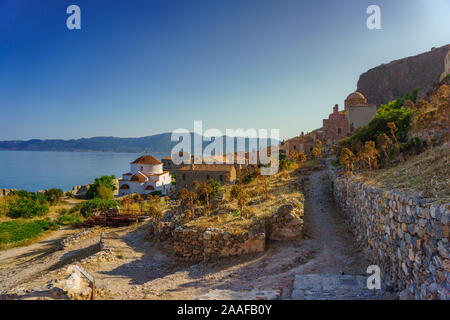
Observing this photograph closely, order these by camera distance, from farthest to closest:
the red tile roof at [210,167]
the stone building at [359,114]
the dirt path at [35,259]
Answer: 1. the stone building at [359,114]
2. the red tile roof at [210,167]
3. the dirt path at [35,259]

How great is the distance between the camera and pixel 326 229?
9.59 metres

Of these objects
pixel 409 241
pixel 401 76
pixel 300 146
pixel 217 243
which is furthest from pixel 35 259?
pixel 401 76

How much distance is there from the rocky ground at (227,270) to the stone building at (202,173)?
852 inches

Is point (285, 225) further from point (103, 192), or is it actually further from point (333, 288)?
point (103, 192)

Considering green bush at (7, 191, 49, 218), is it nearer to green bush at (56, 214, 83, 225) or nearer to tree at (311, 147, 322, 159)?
green bush at (56, 214, 83, 225)

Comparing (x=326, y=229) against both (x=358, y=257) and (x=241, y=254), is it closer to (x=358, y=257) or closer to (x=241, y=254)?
(x=358, y=257)

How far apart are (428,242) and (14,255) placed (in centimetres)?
2140

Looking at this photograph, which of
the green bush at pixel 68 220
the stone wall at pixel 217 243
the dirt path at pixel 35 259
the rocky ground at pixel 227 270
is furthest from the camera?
the green bush at pixel 68 220

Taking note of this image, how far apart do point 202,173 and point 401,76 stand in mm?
65667

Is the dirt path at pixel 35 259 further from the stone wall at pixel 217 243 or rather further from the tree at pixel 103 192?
the tree at pixel 103 192

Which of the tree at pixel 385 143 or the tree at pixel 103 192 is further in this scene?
the tree at pixel 103 192

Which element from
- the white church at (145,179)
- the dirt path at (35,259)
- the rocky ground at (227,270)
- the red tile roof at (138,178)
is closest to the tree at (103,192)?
the white church at (145,179)

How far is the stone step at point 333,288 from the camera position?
4863 mm
